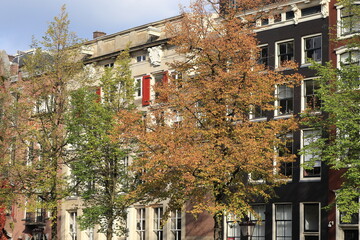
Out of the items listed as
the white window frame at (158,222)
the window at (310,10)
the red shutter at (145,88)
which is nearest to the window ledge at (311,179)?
the window at (310,10)

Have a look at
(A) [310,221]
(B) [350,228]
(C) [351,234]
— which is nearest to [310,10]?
(A) [310,221]

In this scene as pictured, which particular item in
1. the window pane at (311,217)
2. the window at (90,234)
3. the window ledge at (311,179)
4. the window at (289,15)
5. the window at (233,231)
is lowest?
the window at (90,234)

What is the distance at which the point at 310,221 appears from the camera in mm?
44812

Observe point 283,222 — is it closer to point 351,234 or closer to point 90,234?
point 351,234

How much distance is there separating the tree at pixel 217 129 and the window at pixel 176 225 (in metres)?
12.6

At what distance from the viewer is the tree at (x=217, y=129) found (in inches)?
1476

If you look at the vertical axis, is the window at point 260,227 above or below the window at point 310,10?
below

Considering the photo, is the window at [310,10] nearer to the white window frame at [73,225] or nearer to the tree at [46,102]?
the tree at [46,102]

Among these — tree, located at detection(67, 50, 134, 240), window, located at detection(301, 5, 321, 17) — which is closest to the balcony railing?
tree, located at detection(67, 50, 134, 240)

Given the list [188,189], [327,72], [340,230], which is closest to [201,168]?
[188,189]

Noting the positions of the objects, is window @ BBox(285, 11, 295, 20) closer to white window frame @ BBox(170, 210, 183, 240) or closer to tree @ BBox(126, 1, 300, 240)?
tree @ BBox(126, 1, 300, 240)

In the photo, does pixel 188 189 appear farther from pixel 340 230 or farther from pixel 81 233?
pixel 81 233

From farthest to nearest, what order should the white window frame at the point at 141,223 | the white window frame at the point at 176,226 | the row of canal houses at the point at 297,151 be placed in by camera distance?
1. the white window frame at the point at 141,223
2. the white window frame at the point at 176,226
3. the row of canal houses at the point at 297,151

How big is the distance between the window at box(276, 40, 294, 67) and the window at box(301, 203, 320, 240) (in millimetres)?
8442
